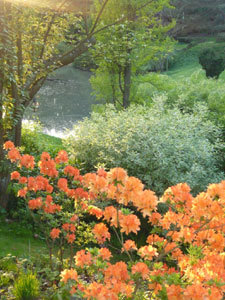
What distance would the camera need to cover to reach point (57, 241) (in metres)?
5.52

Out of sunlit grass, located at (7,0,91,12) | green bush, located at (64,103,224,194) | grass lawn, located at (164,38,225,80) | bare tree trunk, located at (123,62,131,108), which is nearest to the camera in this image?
sunlit grass, located at (7,0,91,12)

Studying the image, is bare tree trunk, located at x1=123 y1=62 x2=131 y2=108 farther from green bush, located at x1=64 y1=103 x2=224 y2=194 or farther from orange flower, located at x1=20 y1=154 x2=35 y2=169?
orange flower, located at x1=20 y1=154 x2=35 y2=169

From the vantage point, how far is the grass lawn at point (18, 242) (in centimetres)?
Answer: 458

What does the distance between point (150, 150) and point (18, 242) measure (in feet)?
10.7

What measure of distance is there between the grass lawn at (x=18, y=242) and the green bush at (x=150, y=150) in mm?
2161

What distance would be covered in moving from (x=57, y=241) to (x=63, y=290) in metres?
2.27

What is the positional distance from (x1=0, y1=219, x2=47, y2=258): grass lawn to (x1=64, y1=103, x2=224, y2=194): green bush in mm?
2161

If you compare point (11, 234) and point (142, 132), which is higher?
point (142, 132)

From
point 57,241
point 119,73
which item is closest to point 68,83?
point 119,73

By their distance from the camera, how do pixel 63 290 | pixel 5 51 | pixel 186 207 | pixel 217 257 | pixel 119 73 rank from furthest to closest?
1. pixel 119 73
2. pixel 5 51
3. pixel 63 290
4. pixel 186 207
5. pixel 217 257

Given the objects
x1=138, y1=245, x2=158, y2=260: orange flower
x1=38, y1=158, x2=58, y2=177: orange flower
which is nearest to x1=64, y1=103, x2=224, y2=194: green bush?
x1=38, y1=158, x2=58, y2=177: orange flower

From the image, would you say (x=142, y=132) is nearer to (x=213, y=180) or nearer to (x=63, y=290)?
(x=213, y=180)

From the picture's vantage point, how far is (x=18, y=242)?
5.00 m

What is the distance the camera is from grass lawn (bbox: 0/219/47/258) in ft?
15.0
